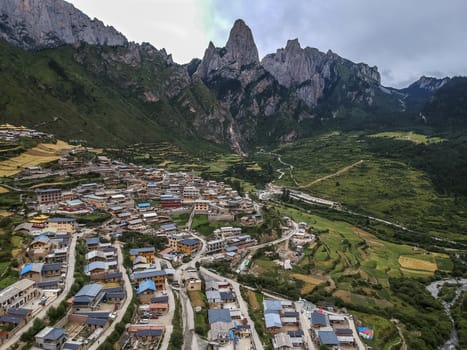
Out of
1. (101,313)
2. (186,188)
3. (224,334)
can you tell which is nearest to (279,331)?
(224,334)

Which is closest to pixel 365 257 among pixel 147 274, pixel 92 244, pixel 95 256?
pixel 147 274

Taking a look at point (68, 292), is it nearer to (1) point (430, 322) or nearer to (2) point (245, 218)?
(2) point (245, 218)

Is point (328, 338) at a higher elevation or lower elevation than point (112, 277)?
lower

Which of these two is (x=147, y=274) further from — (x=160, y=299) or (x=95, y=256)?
(x=95, y=256)

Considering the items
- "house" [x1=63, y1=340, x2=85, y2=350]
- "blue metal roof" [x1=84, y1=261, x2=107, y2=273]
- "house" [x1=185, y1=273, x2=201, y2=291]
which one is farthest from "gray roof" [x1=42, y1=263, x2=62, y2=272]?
"house" [x1=185, y1=273, x2=201, y2=291]

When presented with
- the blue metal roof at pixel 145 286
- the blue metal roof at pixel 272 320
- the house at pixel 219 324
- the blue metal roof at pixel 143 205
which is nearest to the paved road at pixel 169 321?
the blue metal roof at pixel 145 286

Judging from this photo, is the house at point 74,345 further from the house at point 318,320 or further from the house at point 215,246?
the house at point 215,246
